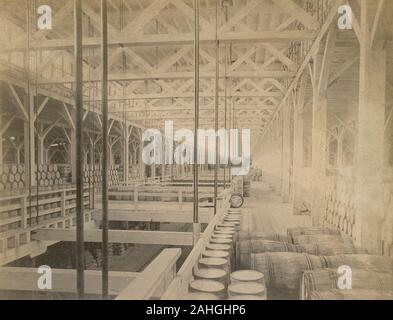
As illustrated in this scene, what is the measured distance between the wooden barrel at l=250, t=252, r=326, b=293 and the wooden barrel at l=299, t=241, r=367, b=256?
1.93 feet

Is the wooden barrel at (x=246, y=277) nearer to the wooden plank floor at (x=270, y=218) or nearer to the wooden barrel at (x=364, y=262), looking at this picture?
the wooden barrel at (x=364, y=262)

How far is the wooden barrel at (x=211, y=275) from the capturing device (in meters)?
3.76

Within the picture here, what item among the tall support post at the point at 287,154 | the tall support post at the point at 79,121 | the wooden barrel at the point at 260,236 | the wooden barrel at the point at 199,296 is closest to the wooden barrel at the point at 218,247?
the wooden barrel at the point at 260,236

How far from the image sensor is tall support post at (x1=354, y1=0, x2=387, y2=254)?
17.6 feet

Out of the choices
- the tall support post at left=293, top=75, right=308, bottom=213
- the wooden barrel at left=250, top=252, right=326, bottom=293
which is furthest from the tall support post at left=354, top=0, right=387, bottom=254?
the tall support post at left=293, top=75, right=308, bottom=213

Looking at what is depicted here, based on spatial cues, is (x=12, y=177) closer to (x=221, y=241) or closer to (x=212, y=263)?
(x=221, y=241)

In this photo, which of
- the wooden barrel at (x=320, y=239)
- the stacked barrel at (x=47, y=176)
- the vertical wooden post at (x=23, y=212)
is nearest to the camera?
the wooden barrel at (x=320, y=239)

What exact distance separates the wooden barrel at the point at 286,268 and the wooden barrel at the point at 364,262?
16cm

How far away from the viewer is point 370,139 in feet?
18.2

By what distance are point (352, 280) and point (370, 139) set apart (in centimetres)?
247

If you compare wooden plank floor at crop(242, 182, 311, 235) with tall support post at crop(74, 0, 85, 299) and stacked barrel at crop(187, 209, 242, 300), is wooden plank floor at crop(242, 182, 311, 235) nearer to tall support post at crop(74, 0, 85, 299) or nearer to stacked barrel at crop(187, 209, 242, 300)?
stacked barrel at crop(187, 209, 242, 300)
